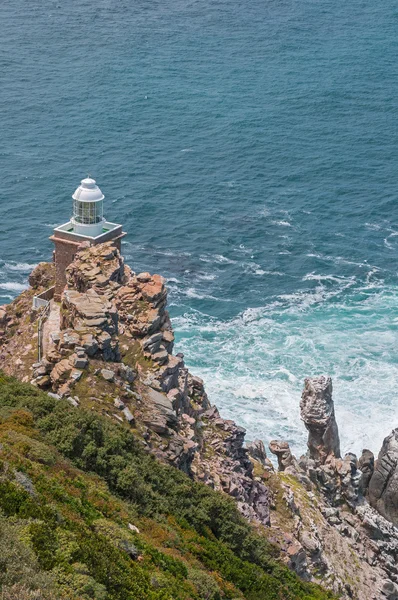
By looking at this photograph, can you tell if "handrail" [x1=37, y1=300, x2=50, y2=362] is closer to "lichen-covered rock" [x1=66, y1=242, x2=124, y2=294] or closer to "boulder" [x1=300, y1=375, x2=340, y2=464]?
"lichen-covered rock" [x1=66, y1=242, x2=124, y2=294]

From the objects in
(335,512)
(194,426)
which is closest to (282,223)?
(335,512)

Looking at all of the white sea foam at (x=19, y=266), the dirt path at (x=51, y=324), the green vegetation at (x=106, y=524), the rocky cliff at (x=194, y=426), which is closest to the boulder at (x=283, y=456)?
the rocky cliff at (x=194, y=426)

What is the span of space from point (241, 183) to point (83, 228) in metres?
71.1

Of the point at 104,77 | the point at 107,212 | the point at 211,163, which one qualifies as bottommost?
the point at 107,212

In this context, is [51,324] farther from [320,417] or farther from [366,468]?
[366,468]

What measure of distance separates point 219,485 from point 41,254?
66735mm

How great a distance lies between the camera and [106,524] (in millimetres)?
34062

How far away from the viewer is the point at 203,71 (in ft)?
580

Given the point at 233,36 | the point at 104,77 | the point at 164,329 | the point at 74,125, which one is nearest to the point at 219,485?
the point at 164,329

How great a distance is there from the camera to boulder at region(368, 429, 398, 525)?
6650 centimetres

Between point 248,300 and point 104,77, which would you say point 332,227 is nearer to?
point 248,300

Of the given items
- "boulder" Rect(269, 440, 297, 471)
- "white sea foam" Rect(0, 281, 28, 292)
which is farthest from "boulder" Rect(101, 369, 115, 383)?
"white sea foam" Rect(0, 281, 28, 292)

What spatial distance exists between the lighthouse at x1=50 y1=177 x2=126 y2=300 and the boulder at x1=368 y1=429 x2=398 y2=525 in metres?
25.7

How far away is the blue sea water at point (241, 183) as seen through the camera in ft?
315
